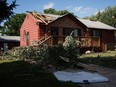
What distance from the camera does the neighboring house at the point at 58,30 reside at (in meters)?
25.4

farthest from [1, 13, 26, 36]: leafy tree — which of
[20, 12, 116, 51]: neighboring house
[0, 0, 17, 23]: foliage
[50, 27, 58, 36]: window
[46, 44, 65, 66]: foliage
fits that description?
[0, 0, 17, 23]: foliage

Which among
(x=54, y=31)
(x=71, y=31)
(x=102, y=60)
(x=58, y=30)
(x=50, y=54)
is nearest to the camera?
(x=50, y=54)

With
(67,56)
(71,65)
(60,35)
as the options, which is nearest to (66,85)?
(71,65)

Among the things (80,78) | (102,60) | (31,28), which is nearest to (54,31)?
(31,28)

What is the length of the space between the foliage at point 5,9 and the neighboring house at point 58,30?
13005 mm

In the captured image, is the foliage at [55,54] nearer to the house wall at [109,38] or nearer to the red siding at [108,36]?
the house wall at [109,38]

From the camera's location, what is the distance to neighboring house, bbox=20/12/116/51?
25.4 metres

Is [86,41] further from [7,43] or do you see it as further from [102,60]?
[7,43]

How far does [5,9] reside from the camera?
9.41 meters

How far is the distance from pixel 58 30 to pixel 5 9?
686 inches

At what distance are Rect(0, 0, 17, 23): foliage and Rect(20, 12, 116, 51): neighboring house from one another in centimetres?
1301

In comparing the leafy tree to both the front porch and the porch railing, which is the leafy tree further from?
the porch railing

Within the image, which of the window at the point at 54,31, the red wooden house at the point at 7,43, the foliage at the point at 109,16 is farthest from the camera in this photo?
the foliage at the point at 109,16

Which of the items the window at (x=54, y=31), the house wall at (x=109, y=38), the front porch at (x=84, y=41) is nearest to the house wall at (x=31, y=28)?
the front porch at (x=84, y=41)
